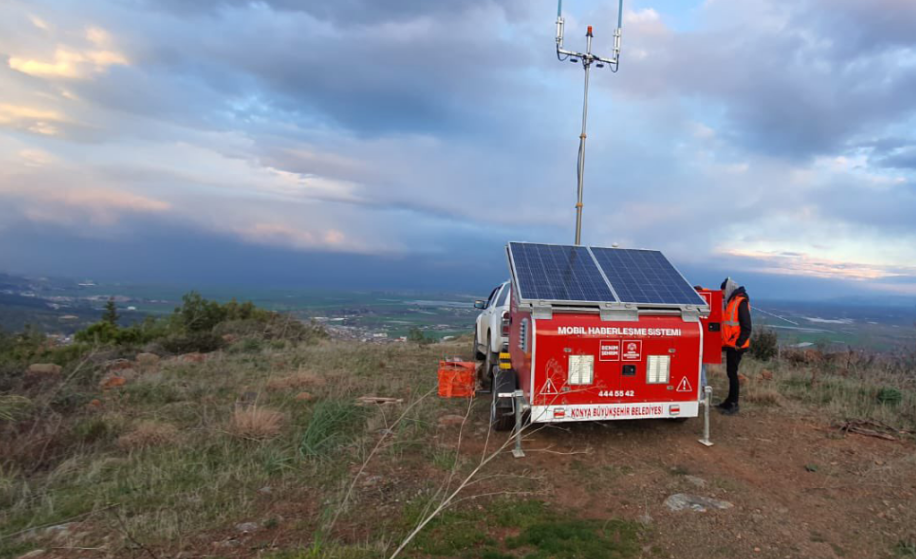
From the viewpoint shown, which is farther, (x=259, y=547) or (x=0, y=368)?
→ (x=0, y=368)

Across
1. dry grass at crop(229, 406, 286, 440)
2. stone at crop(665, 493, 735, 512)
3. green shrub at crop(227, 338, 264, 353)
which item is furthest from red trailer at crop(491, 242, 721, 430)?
green shrub at crop(227, 338, 264, 353)

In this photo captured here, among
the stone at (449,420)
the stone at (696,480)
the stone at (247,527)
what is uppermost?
the stone at (696,480)

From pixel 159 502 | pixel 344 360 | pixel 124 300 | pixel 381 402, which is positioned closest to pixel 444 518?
pixel 159 502

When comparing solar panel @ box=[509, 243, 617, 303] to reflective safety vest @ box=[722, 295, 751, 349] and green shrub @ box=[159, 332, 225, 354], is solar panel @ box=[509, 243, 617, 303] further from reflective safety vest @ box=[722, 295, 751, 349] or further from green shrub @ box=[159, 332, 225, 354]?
green shrub @ box=[159, 332, 225, 354]

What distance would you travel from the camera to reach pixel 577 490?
4645 millimetres

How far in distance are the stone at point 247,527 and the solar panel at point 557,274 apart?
353cm

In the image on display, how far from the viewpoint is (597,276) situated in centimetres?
629

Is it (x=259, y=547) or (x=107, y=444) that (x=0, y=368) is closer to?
(x=107, y=444)

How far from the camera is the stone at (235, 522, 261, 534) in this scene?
3826mm

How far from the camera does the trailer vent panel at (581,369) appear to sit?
5402 millimetres

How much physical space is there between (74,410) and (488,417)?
6586 millimetres

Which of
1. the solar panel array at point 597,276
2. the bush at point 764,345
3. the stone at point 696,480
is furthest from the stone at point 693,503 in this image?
the bush at point 764,345

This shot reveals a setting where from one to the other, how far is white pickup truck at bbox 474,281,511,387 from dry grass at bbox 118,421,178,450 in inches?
195

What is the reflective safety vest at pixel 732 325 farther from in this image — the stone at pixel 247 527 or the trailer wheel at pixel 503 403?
the stone at pixel 247 527
